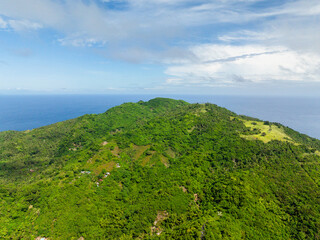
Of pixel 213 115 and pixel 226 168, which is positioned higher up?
pixel 213 115

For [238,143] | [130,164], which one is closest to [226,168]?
[238,143]

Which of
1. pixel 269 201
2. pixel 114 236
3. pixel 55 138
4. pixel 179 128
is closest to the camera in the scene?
pixel 114 236

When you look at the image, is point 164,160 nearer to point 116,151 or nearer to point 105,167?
point 116,151

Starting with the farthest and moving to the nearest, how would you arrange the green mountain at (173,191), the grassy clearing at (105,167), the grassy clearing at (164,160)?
the grassy clearing at (164,160)
the grassy clearing at (105,167)
the green mountain at (173,191)

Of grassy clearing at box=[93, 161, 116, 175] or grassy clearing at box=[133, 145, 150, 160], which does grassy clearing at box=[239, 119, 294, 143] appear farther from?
grassy clearing at box=[93, 161, 116, 175]

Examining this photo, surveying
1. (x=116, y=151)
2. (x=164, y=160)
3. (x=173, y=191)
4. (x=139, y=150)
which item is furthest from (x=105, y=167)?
(x=173, y=191)

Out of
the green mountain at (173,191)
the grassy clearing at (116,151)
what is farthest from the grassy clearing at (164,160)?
the grassy clearing at (116,151)

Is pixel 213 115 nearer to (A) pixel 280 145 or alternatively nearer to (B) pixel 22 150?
(A) pixel 280 145

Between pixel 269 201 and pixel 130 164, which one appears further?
pixel 130 164

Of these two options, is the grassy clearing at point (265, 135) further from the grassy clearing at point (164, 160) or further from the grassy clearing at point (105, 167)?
the grassy clearing at point (105, 167)
